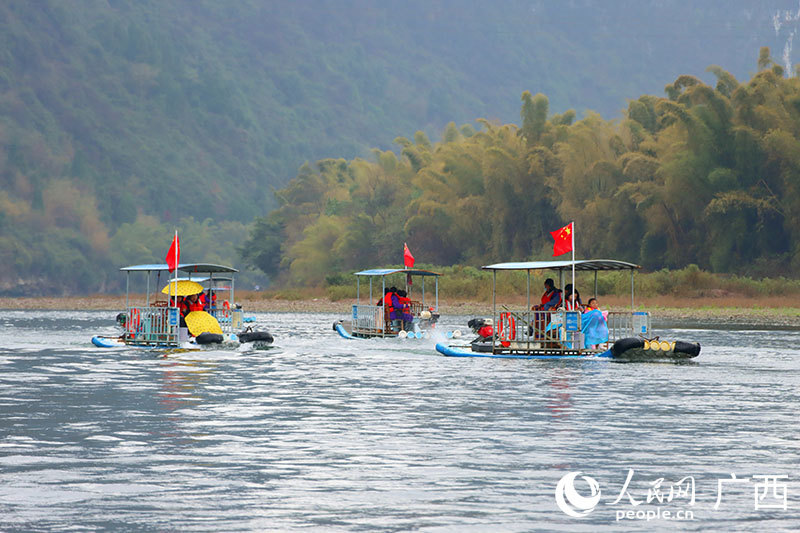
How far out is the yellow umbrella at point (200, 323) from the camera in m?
32.5

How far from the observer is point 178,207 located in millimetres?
188250

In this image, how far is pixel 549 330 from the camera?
29.5 meters

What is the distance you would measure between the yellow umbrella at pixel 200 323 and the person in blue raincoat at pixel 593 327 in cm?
975

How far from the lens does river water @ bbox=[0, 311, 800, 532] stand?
34.4 ft

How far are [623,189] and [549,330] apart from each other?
41.6m

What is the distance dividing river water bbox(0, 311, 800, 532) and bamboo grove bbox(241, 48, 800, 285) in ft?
130

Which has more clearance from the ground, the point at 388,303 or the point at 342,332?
the point at 388,303

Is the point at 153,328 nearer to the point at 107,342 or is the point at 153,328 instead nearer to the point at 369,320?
the point at 107,342

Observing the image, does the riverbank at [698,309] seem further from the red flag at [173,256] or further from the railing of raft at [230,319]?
the red flag at [173,256]

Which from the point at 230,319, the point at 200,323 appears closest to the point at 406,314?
the point at 230,319

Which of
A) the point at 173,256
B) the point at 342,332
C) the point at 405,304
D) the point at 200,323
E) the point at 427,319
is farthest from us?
the point at 342,332

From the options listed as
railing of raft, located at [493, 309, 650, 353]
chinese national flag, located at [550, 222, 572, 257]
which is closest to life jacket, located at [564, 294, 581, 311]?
railing of raft, located at [493, 309, 650, 353]

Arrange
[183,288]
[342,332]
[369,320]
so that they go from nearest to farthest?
[183,288], [369,320], [342,332]

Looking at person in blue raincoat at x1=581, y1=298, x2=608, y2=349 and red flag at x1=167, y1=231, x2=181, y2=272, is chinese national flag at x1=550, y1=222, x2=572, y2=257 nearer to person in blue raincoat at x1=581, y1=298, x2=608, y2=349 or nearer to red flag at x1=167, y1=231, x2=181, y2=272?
person in blue raincoat at x1=581, y1=298, x2=608, y2=349
